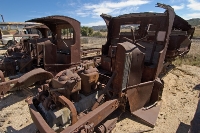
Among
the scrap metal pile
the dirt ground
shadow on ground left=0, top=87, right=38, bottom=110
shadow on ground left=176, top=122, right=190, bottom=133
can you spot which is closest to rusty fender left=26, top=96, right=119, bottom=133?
the scrap metal pile

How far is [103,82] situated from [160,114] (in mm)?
1777

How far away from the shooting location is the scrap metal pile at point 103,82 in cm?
276

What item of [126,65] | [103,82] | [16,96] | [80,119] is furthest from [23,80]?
[126,65]

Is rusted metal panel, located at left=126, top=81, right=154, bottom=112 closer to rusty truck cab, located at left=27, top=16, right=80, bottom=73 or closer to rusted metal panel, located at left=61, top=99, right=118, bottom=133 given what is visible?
rusted metal panel, located at left=61, top=99, right=118, bottom=133

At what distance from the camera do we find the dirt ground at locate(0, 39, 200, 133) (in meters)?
3.33

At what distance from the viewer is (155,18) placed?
4.46m

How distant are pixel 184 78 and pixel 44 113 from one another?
20.4 feet

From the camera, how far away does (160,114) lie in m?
3.87

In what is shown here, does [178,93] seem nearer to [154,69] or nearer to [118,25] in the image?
[154,69]

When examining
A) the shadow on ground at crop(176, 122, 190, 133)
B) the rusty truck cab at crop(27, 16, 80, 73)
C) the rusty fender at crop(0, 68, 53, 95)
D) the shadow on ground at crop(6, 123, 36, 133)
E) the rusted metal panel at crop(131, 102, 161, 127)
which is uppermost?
the rusty truck cab at crop(27, 16, 80, 73)

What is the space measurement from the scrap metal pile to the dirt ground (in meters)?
0.27

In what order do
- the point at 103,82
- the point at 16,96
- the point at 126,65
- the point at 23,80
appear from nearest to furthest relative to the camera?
the point at 126,65 → the point at 103,82 → the point at 23,80 → the point at 16,96

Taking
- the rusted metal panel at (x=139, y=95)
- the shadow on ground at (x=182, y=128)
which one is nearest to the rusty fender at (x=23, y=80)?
the rusted metal panel at (x=139, y=95)

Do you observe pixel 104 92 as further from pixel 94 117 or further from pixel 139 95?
pixel 139 95
